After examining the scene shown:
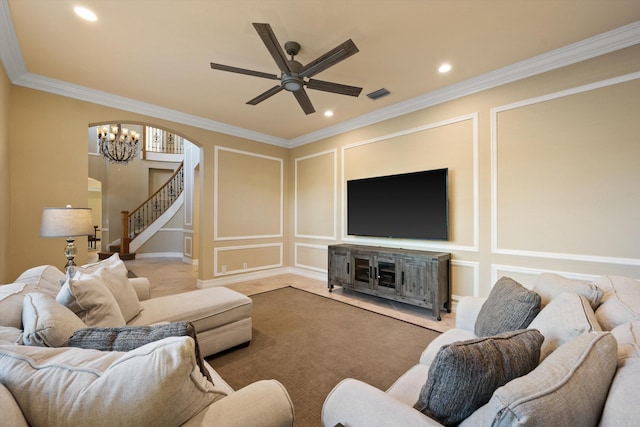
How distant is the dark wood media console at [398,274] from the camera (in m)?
3.26

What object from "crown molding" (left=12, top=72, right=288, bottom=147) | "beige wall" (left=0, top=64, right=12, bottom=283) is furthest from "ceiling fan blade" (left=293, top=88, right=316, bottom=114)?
"beige wall" (left=0, top=64, right=12, bottom=283)

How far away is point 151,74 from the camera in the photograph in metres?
3.14

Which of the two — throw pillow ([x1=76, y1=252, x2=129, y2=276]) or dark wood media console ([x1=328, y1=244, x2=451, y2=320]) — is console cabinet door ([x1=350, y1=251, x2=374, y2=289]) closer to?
dark wood media console ([x1=328, y1=244, x2=451, y2=320])

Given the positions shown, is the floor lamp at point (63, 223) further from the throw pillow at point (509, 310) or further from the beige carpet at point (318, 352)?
the throw pillow at point (509, 310)

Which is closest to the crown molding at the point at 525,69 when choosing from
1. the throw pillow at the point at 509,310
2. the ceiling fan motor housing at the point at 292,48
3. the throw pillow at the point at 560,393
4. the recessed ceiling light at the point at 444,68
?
the recessed ceiling light at the point at 444,68

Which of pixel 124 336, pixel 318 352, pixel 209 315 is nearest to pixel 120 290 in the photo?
pixel 209 315

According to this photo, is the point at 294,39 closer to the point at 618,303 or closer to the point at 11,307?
the point at 11,307

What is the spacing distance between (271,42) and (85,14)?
1648 millimetres

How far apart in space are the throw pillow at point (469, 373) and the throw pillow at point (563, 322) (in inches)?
10.1

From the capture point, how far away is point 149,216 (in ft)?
28.0

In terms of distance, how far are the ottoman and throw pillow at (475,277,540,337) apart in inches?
74.9

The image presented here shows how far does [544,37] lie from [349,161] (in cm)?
280

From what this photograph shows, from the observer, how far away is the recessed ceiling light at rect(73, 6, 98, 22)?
2184 mm

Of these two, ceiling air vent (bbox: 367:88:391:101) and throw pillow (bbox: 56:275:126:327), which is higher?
ceiling air vent (bbox: 367:88:391:101)
